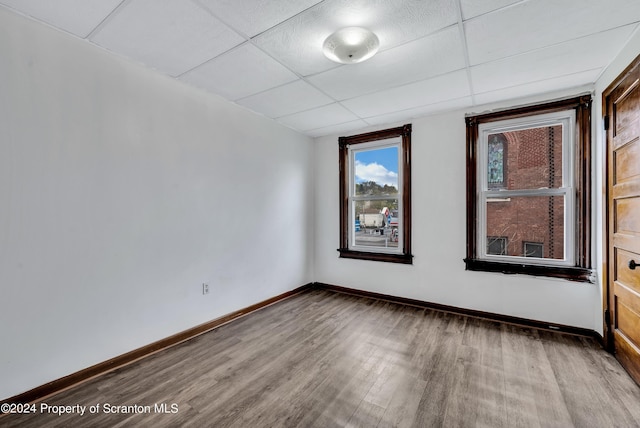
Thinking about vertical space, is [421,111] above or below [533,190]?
above

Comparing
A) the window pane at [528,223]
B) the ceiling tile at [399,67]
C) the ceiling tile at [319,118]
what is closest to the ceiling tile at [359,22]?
the ceiling tile at [399,67]

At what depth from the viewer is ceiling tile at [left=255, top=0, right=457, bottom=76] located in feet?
5.69

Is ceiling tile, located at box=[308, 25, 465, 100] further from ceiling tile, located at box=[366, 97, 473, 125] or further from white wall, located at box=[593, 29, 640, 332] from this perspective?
white wall, located at box=[593, 29, 640, 332]

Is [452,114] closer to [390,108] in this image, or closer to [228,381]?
[390,108]

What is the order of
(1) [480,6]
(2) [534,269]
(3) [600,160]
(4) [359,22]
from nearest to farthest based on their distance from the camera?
(1) [480,6] < (4) [359,22] < (3) [600,160] < (2) [534,269]

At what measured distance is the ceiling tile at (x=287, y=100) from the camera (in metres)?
2.92

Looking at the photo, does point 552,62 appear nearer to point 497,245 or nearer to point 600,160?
point 600,160

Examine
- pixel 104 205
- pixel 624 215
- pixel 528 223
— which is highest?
pixel 104 205

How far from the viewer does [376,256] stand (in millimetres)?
4105

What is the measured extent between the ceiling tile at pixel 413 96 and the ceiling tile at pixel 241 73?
0.99m

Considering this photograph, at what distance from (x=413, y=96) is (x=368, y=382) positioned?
2924 mm

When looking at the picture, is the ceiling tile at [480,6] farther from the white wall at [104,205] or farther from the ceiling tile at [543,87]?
the white wall at [104,205]

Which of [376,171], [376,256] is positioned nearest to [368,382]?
[376,256]

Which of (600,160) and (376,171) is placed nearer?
(600,160)
